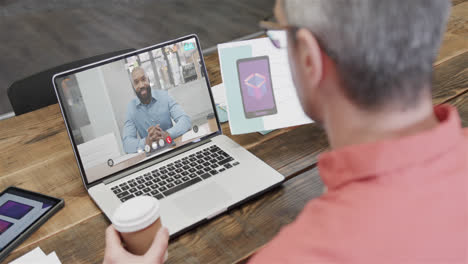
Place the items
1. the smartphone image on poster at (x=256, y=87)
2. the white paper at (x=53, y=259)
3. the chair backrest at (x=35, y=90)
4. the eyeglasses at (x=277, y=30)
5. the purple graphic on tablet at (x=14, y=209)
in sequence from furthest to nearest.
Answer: the chair backrest at (x=35, y=90), the smartphone image on poster at (x=256, y=87), the purple graphic on tablet at (x=14, y=209), the white paper at (x=53, y=259), the eyeglasses at (x=277, y=30)

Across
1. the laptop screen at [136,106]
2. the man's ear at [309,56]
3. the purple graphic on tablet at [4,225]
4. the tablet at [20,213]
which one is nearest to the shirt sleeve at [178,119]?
the laptop screen at [136,106]

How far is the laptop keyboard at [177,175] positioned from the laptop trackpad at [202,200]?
0.04 m

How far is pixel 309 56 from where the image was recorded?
Result: 67 cm

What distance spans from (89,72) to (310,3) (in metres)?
0.68

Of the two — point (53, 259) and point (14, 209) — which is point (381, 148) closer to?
point (53, 259)

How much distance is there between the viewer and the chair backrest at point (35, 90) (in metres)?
1.68

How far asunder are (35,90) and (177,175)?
84 cm

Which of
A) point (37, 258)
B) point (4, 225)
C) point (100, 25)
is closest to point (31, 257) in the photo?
point (37, 258)

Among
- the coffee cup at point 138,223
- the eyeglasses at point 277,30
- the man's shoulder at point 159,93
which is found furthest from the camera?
the man's shoulder at point 159,93

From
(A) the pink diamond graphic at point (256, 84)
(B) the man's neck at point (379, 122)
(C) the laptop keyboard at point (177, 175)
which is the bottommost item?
(C) the laptop keyboard at point (177, 175)

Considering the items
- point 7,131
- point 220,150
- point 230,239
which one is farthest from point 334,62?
point 7,131

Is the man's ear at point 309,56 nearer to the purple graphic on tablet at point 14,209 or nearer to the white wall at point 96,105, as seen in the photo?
the white wall at point 96,105

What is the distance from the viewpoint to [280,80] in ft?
4.46

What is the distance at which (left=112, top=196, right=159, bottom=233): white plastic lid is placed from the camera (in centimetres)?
81
